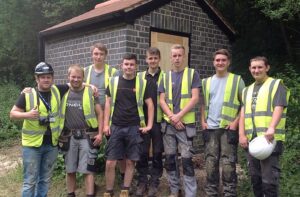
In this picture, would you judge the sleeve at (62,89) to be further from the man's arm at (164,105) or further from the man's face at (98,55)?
the man's arm at (164,105)

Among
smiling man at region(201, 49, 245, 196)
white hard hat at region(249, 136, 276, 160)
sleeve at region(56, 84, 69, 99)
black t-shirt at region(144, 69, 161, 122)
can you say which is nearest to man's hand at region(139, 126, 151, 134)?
black t-shirt at region(144, 69, 161, 122)

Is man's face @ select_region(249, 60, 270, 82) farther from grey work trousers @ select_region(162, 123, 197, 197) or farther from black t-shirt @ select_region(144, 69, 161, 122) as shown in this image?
black t-shirt @ select_region(144, 69, 161, 122)

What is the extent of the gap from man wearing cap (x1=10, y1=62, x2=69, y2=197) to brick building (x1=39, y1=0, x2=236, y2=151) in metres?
2.70

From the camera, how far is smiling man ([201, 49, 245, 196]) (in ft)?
17.3

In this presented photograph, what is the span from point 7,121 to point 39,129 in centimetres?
794

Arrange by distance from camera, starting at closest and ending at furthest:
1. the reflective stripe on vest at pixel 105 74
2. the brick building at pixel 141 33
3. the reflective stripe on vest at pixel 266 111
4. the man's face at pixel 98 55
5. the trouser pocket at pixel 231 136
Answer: the reflective stripe on vest at pixel 266 111 < the trouser pocket at pixel 231 136 < the man's face at pixel 98 55 < the reflective stripe on vest at pixel 105 74 < the brick building at pixel 141 33

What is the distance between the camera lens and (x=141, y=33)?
789 centimetres

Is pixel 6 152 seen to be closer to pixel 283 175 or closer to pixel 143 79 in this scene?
pixel 143 79

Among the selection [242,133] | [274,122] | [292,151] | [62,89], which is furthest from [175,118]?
[292,151]

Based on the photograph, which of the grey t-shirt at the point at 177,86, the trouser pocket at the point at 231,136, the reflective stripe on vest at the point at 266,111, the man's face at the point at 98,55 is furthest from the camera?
the man's face at the point at 98,55

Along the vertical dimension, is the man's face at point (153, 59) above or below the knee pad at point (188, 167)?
A: above

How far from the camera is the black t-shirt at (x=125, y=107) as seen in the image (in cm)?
559

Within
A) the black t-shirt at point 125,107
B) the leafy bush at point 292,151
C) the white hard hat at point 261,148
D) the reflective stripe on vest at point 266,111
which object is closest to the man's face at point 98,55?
the black t-shirt at point 125,107

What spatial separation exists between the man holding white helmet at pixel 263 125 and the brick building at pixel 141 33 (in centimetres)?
329
